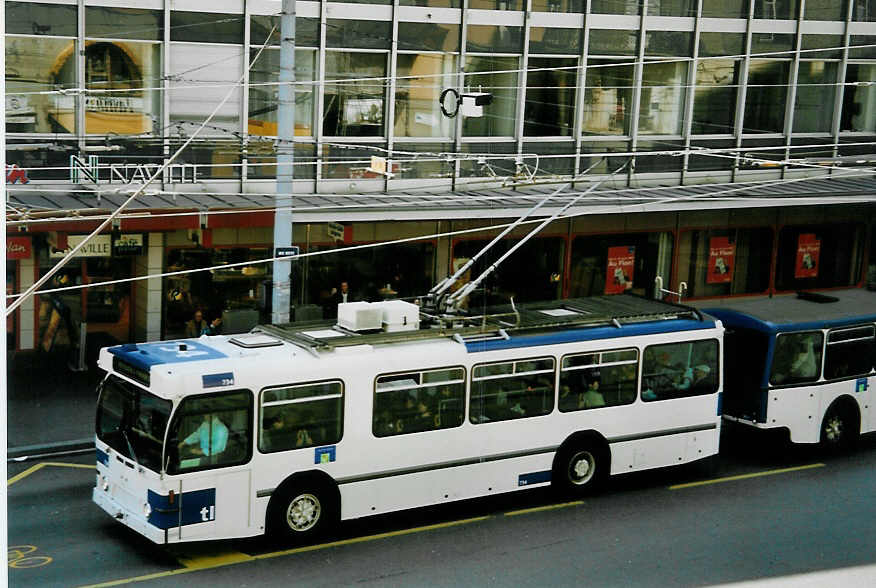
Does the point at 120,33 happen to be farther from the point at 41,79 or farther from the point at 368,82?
the point at 368,82

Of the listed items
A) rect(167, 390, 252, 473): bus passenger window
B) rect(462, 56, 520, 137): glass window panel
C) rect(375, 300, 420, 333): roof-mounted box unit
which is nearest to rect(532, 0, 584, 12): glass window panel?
rect(462, 56, 520, 137): glass window panel

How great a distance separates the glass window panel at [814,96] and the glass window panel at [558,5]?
6.87m

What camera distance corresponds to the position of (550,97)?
2766 centimetres

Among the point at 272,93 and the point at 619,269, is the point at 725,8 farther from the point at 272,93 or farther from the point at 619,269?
the point at 272,93

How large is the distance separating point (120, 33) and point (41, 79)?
1616 mm

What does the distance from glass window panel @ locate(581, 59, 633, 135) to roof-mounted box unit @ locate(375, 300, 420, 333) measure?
1281 cm

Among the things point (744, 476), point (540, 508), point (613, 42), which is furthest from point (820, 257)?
point (540, 508)

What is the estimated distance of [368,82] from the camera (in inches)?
1000

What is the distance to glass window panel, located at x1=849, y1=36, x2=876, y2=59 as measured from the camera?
3120cm

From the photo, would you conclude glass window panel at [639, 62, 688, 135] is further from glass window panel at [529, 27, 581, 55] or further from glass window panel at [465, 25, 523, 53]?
glass window panel at [465, 25, 523, 53]

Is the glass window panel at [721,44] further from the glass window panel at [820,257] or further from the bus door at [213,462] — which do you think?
the bus door at [213,462]

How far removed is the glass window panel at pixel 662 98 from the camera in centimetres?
2881

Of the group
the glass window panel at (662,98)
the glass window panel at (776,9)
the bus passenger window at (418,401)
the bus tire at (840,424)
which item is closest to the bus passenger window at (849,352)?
the bus tire at (840,424)

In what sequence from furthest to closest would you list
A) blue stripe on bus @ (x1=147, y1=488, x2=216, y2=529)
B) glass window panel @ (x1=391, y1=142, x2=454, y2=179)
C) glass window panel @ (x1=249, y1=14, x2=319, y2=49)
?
glass window panel @ (x1=391, y1=142, x2=454, y2=179), glass window panel @ (x1=249, y1=14, x2=319, y2=49), blue stripe on bus @ (x1=147, y1=488, x2=216, y2=529)
